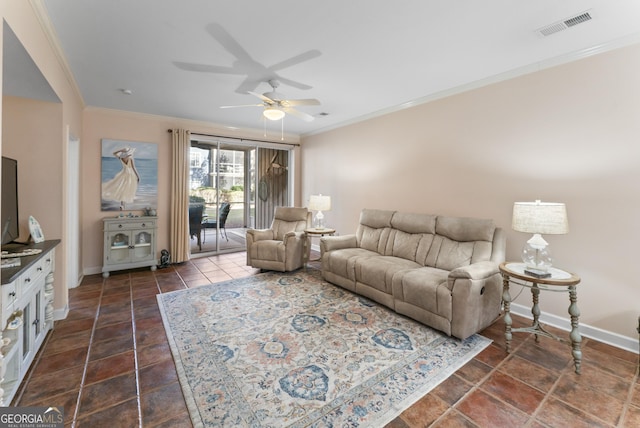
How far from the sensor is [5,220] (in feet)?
7.26

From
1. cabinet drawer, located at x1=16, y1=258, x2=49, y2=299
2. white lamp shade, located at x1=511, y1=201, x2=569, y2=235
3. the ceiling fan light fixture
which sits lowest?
cabinet drawer, located at x1=16, y1=258, x2=49, y2=299

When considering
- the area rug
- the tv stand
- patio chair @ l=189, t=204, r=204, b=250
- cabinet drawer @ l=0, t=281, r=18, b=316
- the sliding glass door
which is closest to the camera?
cabinet drawer @ l=0, t=281, r=18, b=316

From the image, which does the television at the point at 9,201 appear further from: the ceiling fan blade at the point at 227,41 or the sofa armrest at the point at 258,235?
the sofa armrest at the point at 258,235

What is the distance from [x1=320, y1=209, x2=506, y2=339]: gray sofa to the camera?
2.56 m

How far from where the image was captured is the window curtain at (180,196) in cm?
504

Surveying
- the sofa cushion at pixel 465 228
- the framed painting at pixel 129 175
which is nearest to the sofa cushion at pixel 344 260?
the sofa cushion at pixel 465 228

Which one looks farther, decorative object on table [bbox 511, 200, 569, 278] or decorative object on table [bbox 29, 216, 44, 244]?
decorative object on table [bbox 29, 216, 44, 244]

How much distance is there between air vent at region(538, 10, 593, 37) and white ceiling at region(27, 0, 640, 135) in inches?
2.0

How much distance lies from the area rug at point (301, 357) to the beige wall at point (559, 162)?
1242 mm

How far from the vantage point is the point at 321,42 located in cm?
253

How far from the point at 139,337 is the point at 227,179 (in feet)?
12.8

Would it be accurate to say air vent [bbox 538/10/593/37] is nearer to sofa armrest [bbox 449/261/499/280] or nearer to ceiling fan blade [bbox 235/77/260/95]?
sofa armrest [bbox 449/261/499/280]

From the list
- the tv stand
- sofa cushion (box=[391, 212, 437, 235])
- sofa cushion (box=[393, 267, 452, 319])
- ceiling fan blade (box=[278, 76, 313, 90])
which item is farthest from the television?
sofa cushion (box=[391, 212, 437, 235])

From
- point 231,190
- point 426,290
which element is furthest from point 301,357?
point 231,190
